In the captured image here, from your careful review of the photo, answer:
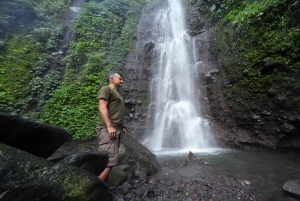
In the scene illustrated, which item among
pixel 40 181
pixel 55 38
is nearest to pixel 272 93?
pixel 40 181

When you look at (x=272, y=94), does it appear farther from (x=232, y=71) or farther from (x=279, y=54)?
(x=232, y=71)

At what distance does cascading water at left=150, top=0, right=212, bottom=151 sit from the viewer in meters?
8.45

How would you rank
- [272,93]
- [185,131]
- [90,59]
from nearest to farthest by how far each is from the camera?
[272,93] < [185,131] < [90,59]

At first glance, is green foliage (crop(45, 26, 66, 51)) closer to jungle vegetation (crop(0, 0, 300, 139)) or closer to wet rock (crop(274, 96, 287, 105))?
jungle vegetation (crop(0, 0, 300, 139))

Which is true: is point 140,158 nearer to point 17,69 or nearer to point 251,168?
point 251,168

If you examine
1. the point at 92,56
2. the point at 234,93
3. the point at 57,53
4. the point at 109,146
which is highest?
the point at 57,53

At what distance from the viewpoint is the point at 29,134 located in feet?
9.40

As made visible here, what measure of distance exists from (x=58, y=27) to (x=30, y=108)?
874 centimetres

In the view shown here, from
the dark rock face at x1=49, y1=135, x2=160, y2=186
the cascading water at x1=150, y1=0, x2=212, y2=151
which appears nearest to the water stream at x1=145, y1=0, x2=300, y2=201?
the cascading water at x1=150, y1=0, x2=212, y2=151

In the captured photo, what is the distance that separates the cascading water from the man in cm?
503

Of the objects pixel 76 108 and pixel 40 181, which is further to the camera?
pixel 76 108

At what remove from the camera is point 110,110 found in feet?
11.4

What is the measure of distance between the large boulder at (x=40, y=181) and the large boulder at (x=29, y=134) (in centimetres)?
53

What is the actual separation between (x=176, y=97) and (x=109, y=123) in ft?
24.7
